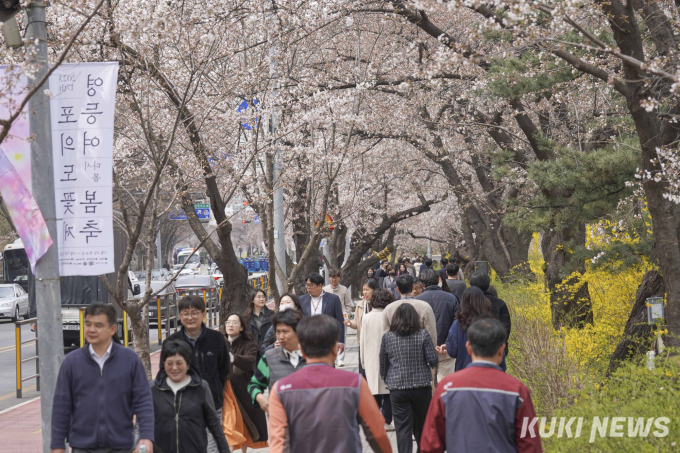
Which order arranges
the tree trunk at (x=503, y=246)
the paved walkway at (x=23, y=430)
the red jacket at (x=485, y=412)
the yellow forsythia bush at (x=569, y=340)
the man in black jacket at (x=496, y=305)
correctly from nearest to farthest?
the red jacket at (x=485, y=412) → the yellow forsythia bush at (x=569, y=340) → the man in black jacket at (x=496, y=305) → the paved walkway at (x=23, y=430) → the tree trunk at (x=503, y=246)

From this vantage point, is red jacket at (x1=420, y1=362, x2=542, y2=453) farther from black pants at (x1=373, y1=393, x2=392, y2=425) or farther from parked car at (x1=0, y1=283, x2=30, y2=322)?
parked car at (x1=0, y1=283, x2=30, y2=322)

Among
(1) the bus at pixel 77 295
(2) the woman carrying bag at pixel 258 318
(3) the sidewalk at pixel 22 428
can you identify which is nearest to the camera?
(2) the woman carrying bag at pixel 258 318

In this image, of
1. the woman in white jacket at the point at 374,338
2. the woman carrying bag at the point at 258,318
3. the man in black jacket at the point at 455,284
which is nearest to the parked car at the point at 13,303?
the man in black jacket at the point at 455,284

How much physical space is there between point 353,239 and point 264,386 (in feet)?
93.5

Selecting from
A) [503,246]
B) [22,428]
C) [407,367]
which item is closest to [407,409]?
[407,367]

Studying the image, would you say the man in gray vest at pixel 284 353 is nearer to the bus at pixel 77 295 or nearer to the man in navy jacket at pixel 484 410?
the man in navy jacket at pixel 484 410

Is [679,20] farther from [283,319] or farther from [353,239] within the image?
[353,239]

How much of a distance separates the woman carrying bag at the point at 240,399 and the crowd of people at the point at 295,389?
1 cm

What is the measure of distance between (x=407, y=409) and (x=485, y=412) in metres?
3.15

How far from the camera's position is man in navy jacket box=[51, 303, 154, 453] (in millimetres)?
4652

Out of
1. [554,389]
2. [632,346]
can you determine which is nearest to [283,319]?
[554,389]

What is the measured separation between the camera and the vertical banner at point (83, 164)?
17.9 ft

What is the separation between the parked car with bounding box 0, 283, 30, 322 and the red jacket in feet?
91.2

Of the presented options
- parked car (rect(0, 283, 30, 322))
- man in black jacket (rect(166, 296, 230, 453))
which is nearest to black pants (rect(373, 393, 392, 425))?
man in black jacket (rect(166, 296, 230, 453))
